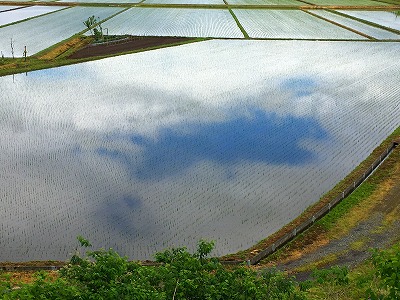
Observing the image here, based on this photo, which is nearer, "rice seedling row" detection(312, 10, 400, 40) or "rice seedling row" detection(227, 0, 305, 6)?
"rice seedling row" detection(312, 10, 400, 40)

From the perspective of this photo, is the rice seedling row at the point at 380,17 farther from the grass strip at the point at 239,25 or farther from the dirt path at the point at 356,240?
the dirt path at the point at 356,240

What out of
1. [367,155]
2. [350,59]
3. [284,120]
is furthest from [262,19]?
[367,155]

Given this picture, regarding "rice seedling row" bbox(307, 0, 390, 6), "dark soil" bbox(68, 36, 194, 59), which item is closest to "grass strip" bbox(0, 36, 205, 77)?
"dark soil" bbox(68, 36, 194, 59)

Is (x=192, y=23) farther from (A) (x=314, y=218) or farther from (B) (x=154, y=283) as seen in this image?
(B) (x=154, y=283)

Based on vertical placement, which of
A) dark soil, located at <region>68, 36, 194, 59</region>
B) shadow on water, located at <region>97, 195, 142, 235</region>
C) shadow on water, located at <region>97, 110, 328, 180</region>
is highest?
dark soil, located at <region>68, 36, 194, 59</region>

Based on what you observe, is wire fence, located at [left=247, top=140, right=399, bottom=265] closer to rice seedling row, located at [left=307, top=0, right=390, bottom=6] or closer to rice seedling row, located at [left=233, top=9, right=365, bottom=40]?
rice seedling row, located at [left=233, top=9, right=365, bottom=40]

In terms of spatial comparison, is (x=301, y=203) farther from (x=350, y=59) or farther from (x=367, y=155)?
(x=350, y=59)

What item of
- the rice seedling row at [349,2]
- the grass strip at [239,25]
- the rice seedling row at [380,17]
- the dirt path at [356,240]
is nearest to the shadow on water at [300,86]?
the dirt path at [356,240]
